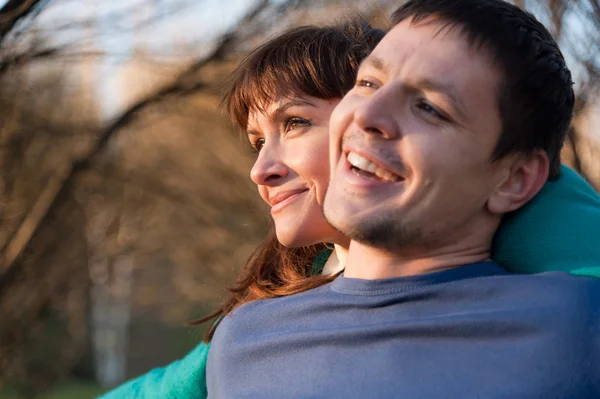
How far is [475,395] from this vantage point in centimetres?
159

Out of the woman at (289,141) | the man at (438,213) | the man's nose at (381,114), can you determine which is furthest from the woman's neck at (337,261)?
the man's nose at (381,114)

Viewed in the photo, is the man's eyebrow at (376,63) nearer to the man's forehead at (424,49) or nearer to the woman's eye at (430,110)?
the man's forehead at (424,49)

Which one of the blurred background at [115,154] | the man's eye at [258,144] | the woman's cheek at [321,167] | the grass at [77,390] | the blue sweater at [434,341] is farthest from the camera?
the grass at [77,390]

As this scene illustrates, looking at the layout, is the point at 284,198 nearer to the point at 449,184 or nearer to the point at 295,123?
the point at 295,123

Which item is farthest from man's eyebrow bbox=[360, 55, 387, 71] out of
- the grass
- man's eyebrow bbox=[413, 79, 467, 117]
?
the grass

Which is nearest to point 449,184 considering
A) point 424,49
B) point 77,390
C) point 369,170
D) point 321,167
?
point 369,170

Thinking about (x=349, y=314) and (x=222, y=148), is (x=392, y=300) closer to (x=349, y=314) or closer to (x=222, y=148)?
(x=349, y=314)

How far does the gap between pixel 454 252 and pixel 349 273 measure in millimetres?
258

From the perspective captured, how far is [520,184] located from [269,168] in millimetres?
686

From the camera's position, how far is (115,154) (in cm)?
728

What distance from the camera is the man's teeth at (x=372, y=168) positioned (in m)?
1.77

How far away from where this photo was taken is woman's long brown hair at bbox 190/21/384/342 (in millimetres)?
2236

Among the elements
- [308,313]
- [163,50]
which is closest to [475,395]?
[308,313]

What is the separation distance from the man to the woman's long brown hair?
0.32 meters
